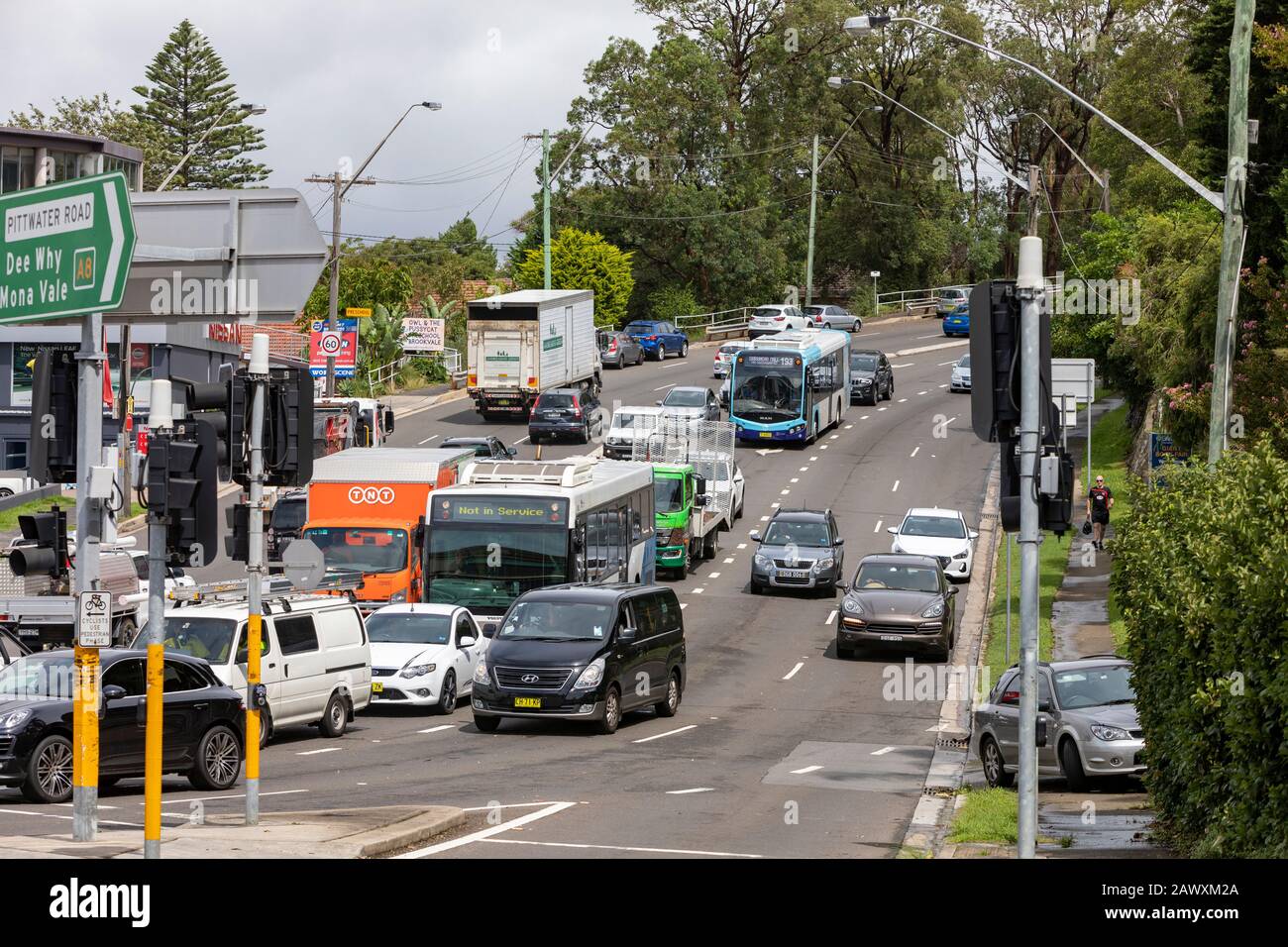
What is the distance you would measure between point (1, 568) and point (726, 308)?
2551 inches

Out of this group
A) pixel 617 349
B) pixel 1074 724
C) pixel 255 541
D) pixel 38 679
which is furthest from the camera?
pixel 617 349

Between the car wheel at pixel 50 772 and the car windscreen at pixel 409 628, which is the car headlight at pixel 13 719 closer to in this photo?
the car wheel at pixel 50 772

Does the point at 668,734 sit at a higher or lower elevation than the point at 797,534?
lower

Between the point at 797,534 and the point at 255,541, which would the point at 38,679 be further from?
the point at 797,534

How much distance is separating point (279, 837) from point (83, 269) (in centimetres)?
462

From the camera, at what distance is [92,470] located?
1400cm

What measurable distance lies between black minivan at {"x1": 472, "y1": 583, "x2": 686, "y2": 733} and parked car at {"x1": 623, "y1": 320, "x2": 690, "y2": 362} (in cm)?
5541

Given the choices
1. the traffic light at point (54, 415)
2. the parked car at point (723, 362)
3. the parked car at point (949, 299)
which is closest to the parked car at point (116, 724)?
the traffic light at point (54, 415)

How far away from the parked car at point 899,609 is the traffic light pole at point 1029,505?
19.1 metres

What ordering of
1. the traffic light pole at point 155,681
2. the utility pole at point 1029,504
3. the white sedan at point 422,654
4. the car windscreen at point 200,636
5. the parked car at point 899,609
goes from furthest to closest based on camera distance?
the parked car at point 899,609 → the white sedan at point 422,654 → the car windscreen at point 200,636 → the traffic light pole at point 155,681 → the utility pole at point 1029,504

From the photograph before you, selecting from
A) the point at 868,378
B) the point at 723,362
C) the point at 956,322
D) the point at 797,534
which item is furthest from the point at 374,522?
the point at 956,322

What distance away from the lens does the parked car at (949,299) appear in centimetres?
9038

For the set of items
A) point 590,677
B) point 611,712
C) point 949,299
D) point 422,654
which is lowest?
point 611,712

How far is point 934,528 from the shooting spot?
128 ft
